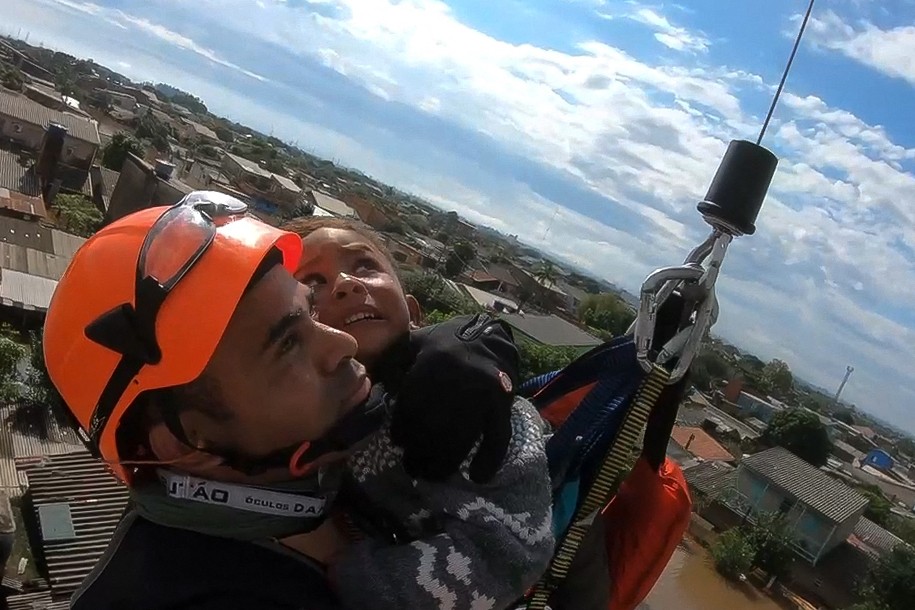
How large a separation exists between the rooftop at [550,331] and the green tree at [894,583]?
8.09m

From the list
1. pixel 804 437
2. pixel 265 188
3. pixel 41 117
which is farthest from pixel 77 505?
pixel 265 188

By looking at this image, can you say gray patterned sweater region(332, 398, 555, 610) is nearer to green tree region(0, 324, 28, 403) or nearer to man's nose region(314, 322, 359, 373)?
man's nose region(314, 322, 359, 373)

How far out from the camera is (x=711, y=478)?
17422mm

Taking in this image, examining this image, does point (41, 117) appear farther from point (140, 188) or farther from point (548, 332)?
point (548, 332)

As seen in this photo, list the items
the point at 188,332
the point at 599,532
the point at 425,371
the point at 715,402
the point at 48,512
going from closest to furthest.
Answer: the point at 188,332 < the point at 425,371 < the point at 599,532 < the point at 48,512 < the point at 715,402

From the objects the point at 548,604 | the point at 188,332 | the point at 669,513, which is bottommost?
the point at 548,604

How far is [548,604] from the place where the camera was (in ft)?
4.99

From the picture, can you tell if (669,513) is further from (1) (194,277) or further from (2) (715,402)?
(2) (715,402)

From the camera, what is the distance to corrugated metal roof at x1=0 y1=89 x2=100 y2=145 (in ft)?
79.9

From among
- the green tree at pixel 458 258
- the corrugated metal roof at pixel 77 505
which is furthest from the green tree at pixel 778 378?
the corrugated metal roof at pixel 77 505

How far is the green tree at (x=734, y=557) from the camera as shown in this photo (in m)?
13.8

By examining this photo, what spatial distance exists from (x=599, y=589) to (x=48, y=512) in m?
8.23

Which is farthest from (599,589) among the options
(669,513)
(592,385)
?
(592,385)

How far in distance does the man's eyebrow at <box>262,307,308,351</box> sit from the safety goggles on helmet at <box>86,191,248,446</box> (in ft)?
0.50
